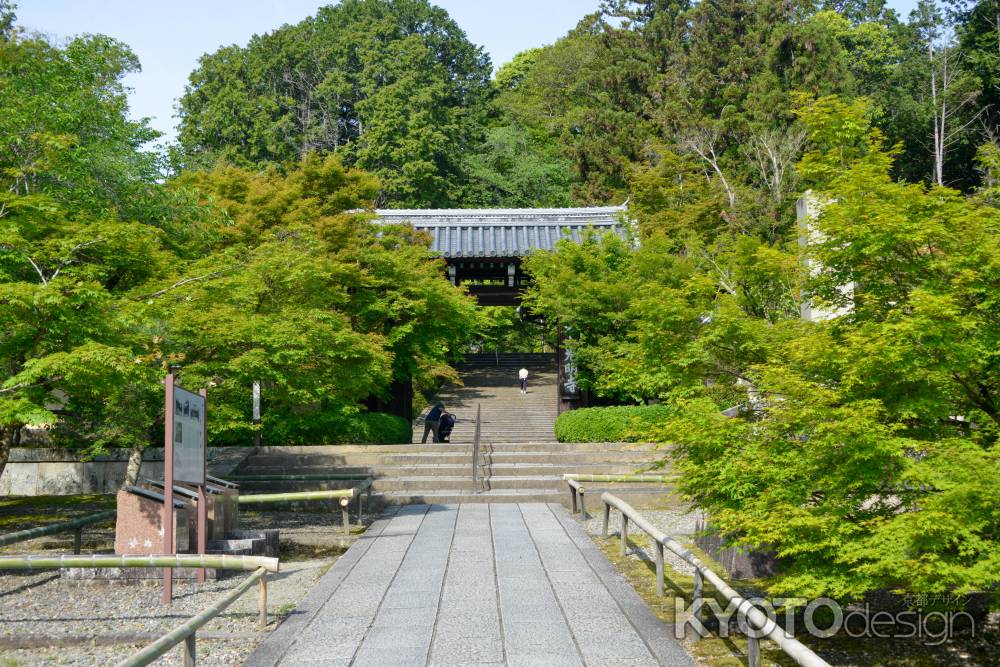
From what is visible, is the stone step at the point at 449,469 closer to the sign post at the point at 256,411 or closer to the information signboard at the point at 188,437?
the sign post at the point at 256,411

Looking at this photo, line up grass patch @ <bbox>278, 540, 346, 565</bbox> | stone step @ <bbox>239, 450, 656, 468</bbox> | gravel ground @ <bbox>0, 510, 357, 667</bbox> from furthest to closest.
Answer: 1. stone step @ <bbox>239, 450, 656, 468</bbox>
2. grass patch @ <bbox>278, 540, 346, 565</bbox>
3. gravel ground @ <bbox>0, 510, 357, 667</bbox>

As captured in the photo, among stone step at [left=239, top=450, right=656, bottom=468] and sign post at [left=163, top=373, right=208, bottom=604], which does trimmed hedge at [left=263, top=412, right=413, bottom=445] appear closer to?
stone step at [left=239, top=450, right=656, bottom=468]

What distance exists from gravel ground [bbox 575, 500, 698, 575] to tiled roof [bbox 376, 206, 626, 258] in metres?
13.1

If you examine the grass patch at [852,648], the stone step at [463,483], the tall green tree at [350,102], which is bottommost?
the grass patch at [852,648]

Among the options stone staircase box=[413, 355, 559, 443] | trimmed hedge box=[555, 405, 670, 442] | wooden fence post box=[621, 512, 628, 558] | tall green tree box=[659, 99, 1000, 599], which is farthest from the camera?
stone staircase box=[413, 355, 559, 443]

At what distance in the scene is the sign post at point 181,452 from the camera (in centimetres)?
885

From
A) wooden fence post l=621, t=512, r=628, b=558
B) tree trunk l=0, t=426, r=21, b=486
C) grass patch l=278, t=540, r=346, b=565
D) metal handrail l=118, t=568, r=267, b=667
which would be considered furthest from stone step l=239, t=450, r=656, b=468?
metal handrail l=118, t=568, r=267, b=667

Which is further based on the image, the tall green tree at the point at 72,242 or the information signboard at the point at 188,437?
the tall green tree at the point at 72,242

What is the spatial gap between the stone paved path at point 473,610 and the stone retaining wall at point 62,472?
31.5 ft

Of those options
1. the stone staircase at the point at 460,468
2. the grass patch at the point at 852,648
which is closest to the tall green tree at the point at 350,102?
the stone staircase at the point at 460,468

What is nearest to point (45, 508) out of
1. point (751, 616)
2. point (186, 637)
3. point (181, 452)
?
point (181, 452)

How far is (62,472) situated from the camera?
1925 cm

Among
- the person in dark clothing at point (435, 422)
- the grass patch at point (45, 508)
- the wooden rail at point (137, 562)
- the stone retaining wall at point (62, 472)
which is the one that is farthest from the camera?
the person in dark clothing at point (435, 422)

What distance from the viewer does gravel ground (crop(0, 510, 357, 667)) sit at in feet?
22.9
